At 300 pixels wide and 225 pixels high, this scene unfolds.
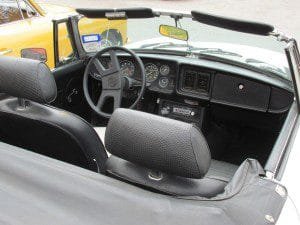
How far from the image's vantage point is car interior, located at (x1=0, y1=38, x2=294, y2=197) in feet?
5.69

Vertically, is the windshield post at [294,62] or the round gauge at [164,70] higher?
the windshield post at [294,62]

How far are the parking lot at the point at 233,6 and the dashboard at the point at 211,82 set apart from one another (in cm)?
848

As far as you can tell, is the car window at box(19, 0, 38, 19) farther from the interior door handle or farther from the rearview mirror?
the rearview mirror

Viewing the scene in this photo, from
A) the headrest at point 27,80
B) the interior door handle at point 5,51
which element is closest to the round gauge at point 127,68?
the headrest at point 27,80

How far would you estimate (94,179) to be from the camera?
1690 millimetres

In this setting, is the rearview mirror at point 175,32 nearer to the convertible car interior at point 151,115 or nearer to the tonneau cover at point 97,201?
the convertible car interior at point 151,115

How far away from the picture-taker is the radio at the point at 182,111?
13.5 ft

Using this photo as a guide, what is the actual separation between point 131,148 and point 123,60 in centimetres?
228

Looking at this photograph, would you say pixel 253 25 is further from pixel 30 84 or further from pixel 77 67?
pixel 77 67

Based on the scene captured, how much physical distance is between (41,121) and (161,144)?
923 mm

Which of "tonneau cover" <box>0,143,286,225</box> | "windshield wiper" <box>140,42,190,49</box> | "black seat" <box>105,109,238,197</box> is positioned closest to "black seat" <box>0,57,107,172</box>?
"black seat" <box>105,109,238,197</box>

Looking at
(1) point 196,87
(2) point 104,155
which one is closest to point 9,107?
(2) point 104,155

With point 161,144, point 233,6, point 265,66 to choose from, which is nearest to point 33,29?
point 265,66

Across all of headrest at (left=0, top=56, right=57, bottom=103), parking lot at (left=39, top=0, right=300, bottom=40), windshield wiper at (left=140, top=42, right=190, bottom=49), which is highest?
headrest at (left=0, top=56, right=57, bottom=103)
